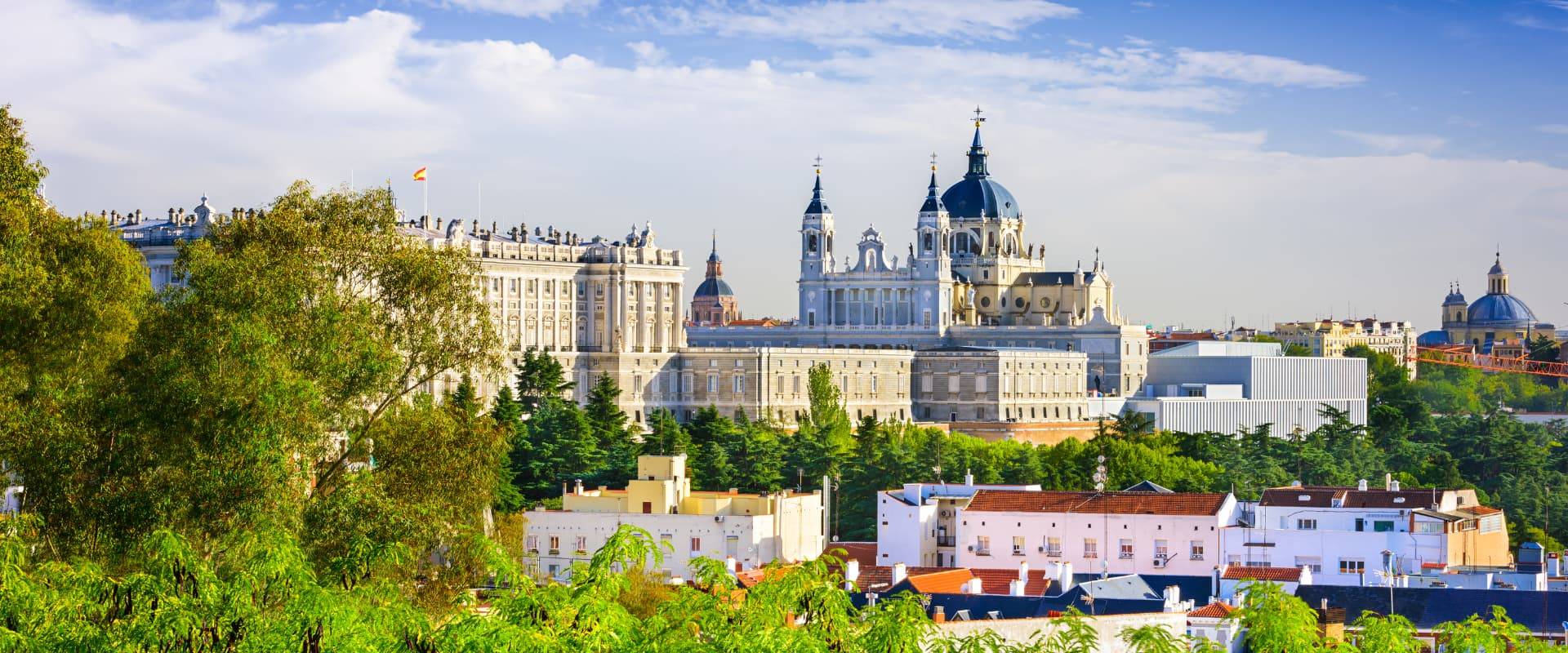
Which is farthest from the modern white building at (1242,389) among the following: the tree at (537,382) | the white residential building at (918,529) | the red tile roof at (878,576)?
the red tile roof at (878,576)

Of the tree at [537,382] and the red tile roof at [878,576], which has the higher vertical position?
the tree at [537,382]

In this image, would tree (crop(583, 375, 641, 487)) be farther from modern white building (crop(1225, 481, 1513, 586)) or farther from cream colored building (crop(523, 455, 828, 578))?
modern white building (crop(1225, 481, 1513, 586))

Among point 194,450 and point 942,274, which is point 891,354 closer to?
point 942,274

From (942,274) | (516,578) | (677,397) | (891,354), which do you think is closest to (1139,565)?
(516,578)

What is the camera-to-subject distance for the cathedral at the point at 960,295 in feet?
522

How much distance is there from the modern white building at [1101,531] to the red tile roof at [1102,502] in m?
0.02

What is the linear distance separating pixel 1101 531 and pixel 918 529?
205 inches

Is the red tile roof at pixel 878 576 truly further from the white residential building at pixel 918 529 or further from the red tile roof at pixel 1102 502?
the red tile roof at pixel 1102 502

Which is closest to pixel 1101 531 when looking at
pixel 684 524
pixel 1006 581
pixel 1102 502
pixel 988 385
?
pixel 1102 502

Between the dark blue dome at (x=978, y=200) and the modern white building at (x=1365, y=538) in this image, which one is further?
the dark blue dome at (x=978, y=200)

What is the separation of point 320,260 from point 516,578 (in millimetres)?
12325

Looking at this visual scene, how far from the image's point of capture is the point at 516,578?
30797mm

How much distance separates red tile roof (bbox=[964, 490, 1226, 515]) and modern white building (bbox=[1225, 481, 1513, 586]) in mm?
1399

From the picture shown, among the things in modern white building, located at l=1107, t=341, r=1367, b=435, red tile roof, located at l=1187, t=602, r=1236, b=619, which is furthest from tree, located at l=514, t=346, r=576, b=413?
red tile roof, located at l=1187, t=602, r=1236, b=619
